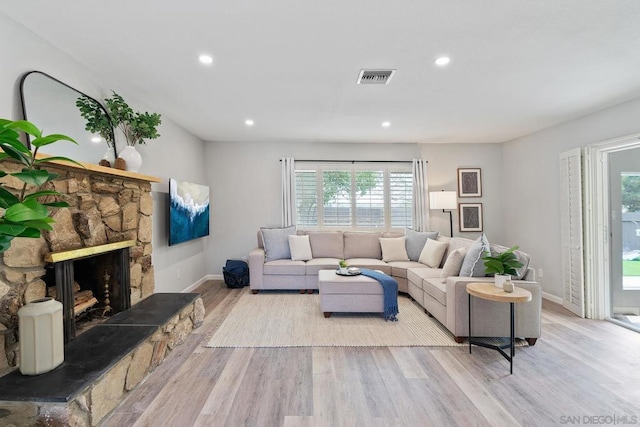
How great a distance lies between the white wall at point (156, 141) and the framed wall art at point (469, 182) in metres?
4.83

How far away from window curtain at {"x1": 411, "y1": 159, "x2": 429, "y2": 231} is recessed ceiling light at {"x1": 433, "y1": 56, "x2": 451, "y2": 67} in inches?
118

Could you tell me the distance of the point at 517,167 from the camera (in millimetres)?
4883

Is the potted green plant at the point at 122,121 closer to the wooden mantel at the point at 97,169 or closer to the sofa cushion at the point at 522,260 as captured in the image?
the wooden mantel at the point at 97,169

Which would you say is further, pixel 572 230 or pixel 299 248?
pixel 299 248

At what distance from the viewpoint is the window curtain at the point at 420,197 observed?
5.28 m

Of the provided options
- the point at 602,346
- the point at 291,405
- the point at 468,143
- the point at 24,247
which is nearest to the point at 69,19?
the point at 24,247

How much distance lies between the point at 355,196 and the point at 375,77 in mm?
2869

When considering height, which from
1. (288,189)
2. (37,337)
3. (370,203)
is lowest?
(37,337)

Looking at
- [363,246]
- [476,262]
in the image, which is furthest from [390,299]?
[363,246]

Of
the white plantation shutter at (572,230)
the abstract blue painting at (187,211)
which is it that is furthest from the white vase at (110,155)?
the white plantation shutter at (572,230)

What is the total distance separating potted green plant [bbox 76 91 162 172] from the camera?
8.07ft

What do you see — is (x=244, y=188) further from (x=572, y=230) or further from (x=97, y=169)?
(x=572, y=230)

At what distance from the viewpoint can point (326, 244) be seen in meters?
4.94

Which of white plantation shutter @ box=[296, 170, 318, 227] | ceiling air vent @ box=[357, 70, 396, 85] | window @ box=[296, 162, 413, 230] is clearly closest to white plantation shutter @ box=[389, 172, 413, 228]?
window @ box=[296, 162, 413, 230]
